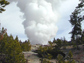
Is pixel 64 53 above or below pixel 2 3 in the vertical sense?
below

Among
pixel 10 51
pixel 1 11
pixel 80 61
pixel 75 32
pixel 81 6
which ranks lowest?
pixel 80 61

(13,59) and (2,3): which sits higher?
(2,3)

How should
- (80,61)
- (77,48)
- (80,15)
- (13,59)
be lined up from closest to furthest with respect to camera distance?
(13,59)
(80,61)
(80,15)
(77,48)

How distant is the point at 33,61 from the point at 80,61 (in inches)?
311

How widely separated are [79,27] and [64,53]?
733 cm

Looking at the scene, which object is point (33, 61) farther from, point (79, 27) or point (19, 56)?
point (79, 27)

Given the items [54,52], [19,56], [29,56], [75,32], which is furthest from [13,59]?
[75,32]

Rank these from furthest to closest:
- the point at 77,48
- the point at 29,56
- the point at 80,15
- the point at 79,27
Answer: the point at 79,27 < the point at 77,48 < the point at 29,56 < the point at 80,15

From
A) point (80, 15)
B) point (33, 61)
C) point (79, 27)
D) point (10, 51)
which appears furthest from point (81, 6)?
point (10, 51)

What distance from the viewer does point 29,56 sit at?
25922 mm

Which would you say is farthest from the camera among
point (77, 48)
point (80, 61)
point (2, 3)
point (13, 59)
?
point (77, 48)

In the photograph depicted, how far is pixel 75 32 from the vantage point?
30.6m

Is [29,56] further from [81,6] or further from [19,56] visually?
[81,6]

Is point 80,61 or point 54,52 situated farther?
point 54,52
